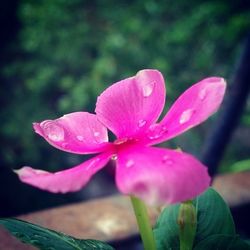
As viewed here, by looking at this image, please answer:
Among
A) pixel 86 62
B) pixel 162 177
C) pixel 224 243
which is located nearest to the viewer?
pixel 162 177

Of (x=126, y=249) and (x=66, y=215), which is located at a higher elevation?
(x=66, y=215)

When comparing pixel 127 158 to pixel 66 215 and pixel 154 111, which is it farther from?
pixel 66 215

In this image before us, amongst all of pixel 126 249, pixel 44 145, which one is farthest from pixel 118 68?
pixel 126 249

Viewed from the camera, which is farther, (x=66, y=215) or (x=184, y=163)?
(x=66, y=215)

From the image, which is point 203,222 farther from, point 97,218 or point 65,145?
point 97,218

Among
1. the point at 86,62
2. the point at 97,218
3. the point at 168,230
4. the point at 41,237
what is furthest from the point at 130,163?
the point at 86,62

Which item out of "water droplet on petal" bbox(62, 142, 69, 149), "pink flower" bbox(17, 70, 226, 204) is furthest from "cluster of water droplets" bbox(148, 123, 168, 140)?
"water droplet on petal" bbox(62, 142, 69, 149)

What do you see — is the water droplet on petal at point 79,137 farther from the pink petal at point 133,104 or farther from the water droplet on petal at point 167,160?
the water droplet on petal at point 167,160

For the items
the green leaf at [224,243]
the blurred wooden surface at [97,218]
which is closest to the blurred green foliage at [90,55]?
the blurred wooden surface at [97,218]
